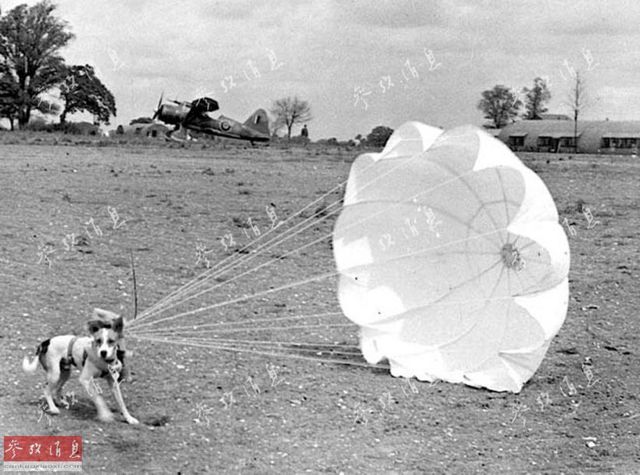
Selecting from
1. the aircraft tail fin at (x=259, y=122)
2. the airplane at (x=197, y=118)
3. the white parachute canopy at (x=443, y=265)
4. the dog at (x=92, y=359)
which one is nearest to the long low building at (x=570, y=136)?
the aircraft tail fin at (x=259, y=122)

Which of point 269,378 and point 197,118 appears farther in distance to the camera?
point 197,118

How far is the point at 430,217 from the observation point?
11328mm

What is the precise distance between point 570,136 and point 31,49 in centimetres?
4632

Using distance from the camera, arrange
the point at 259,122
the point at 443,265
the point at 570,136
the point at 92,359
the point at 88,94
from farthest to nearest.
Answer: the point at 570,136 < the point at 88,94 < the point at 259,122 < the point at 443,265 < the point at 92,359

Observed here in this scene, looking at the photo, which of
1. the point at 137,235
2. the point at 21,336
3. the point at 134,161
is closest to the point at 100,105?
the point at 134,161

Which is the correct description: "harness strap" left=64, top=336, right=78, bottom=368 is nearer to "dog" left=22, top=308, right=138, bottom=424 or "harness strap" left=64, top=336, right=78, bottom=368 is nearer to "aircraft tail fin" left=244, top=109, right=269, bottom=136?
"dog" left=22, top=308, right=138, bottom=424

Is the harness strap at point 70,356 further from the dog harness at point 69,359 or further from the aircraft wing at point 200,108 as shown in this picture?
the aircraft wing at point 200,108

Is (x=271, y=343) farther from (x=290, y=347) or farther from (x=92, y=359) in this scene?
(x=92, y=359)

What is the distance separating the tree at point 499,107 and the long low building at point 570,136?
13.0 feet

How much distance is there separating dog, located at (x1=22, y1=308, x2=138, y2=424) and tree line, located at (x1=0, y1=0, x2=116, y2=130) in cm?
2529

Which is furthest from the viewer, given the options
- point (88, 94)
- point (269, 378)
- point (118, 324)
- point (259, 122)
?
point (88, 94)

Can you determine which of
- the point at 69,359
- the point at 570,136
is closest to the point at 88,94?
the point at 69,359

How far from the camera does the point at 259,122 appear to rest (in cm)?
2384

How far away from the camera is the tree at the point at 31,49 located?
3544 cm
